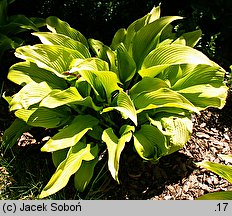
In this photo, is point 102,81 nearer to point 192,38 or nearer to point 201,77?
point 201,77

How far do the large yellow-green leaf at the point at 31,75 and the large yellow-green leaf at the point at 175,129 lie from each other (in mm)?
794

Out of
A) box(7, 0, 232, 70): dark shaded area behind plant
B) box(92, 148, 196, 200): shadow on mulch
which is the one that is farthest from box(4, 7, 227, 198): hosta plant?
box(7, 0, 232, 70): dark shaded area behind plant

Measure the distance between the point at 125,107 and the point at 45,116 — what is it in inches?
24.4

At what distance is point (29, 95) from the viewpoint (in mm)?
Result: 3588

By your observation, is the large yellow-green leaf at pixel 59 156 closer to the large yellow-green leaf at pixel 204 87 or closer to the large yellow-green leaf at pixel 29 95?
the large yellow-green leaf at pixel 29 95

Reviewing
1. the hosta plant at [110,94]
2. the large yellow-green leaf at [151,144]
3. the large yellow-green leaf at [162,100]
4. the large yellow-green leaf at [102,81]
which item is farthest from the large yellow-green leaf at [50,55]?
the large yellow-green leaf at [151,144]

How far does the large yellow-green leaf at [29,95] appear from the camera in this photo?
356cm

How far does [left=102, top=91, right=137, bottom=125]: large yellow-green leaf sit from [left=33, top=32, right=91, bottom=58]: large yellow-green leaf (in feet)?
1.75

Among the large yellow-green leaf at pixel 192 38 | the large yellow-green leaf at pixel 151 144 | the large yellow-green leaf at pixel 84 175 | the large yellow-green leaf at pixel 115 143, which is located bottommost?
the large yellow-green leaf at pixel 84 175

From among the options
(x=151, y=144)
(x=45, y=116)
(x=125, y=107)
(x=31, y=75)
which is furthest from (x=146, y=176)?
(x=31, y=75)

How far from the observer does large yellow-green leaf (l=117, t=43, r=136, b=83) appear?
368 centimetres

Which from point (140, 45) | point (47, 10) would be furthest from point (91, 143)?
point (47, 10)

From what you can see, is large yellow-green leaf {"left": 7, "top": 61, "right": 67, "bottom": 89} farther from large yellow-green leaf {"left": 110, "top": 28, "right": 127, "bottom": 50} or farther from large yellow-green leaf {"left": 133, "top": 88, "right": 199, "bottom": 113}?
large yellow-green leaf {"left": 133, "top": 88, "right": 199, "bottom": 113}

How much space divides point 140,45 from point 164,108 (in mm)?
542
